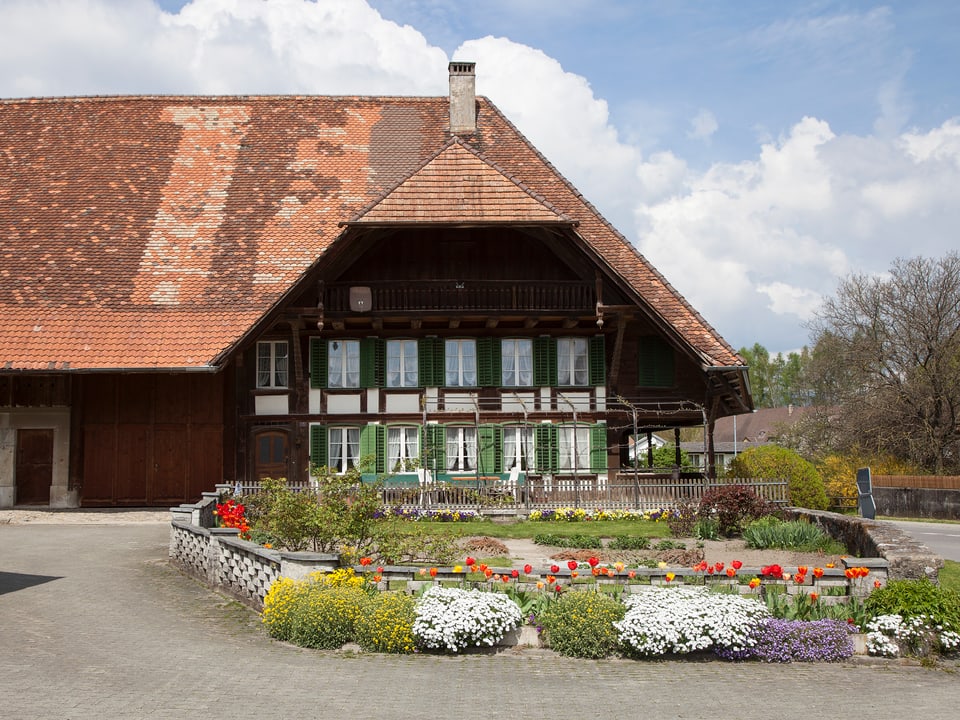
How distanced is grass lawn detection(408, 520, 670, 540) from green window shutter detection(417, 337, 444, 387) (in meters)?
5.85

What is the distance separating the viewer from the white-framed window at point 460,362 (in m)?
28.9

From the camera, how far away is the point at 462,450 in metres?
28.6

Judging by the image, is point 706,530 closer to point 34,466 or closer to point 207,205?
point 34,466

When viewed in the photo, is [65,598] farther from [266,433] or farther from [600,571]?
[266,433]

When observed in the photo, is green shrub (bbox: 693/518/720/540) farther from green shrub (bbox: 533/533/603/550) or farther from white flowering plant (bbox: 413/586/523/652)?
white flowering plant (bbox: 413/586/523/652)

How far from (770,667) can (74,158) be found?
28.7m

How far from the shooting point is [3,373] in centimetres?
2534

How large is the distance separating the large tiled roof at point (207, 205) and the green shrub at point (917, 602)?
15.6 metres

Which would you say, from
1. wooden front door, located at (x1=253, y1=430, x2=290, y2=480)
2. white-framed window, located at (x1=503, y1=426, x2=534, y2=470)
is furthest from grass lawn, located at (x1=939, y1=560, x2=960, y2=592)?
wooden front door, located at (x1=253, y1=430, x2=290, y2=480)

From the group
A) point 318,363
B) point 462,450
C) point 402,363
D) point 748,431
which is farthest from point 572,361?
point 748,431

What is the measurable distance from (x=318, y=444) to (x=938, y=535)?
1832cm

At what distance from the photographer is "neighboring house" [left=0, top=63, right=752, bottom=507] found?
2678 centimetres

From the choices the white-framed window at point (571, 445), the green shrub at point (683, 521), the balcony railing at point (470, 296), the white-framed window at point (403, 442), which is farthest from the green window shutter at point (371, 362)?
the green shrub at point (683, 521)

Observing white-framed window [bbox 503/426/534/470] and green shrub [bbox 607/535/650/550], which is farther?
white-framed window [bbox 503/426/534/470]
